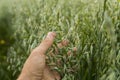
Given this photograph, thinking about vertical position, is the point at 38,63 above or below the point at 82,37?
below

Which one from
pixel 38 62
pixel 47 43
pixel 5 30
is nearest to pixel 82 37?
pixel 47 43

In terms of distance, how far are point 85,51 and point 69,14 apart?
945mm

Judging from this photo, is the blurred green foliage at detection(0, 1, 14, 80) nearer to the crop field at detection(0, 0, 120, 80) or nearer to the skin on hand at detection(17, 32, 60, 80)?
the crop field at detection(0, 0, 120, 80)

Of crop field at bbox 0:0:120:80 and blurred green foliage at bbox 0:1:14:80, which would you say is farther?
blurred green foliage at bbox 0:1:14:80

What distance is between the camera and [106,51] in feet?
9.29

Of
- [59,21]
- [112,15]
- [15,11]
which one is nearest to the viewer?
[112,15]

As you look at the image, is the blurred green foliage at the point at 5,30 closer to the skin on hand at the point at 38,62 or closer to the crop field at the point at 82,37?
the crop field at the point at 82,37

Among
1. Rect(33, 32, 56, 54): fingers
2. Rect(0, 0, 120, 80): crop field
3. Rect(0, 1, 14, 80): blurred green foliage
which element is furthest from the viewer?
Rect(0, 1, 14, 80): blurred green foliage

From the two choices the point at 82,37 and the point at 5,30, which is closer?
the point at 82,37

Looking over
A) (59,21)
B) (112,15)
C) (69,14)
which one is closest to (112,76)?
(112,15)

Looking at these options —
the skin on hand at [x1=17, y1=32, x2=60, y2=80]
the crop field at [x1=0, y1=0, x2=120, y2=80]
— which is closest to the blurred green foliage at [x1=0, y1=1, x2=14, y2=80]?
the crop field at [x1=0, y1=0, x2=120, y2=80]

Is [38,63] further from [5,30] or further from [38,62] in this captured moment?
[5,30]

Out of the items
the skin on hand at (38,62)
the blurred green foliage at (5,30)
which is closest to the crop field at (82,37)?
the skin on hand at (38,62)

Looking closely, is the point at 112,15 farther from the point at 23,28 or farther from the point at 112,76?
the point at 23,28
